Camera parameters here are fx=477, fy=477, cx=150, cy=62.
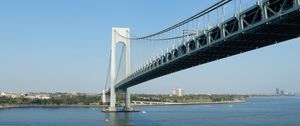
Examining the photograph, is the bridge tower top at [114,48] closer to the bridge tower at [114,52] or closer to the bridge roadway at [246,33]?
the bridge tower at [114,52]

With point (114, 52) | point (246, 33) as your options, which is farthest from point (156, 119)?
point (246, 33)

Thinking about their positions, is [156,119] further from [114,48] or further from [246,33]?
[246,33]

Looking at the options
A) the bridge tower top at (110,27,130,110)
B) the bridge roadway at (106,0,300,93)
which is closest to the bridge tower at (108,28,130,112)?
the bridge tower top at (110,27,130,110)

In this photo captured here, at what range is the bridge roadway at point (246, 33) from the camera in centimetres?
1407

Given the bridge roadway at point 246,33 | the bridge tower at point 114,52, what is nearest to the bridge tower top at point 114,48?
the bridge tower at point 114,52

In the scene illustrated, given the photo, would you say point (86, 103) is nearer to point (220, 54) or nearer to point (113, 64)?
point (113, 64)

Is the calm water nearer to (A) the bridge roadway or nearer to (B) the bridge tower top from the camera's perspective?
(B) the bridge tower top

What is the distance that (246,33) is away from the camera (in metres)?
15.8

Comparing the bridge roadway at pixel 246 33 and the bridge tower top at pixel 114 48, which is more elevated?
the bridge tower top at pixel 114 48

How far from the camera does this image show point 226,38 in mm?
16984

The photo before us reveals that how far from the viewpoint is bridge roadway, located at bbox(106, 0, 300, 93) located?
1407 centimetres

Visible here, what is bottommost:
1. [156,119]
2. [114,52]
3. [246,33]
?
[156,119]

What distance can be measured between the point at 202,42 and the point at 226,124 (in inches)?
818

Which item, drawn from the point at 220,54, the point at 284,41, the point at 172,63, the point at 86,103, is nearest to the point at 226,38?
the point at 284,41
